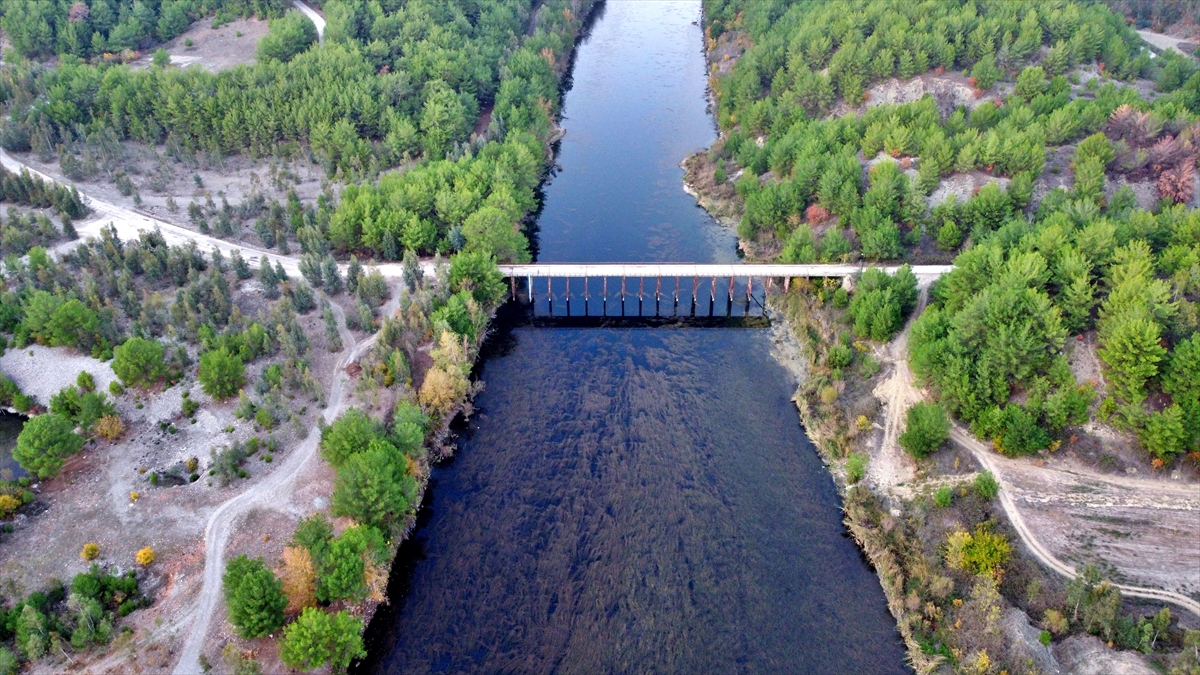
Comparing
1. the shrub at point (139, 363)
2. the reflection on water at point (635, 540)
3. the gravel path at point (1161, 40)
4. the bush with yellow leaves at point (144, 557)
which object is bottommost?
the reflection on water at point (635, 540)

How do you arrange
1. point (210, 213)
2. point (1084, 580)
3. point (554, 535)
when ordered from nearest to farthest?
point (1084, 580)
point (554, 535)
point (210, 213)

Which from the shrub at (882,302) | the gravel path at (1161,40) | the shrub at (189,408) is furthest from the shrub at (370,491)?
the gravel path at (1161,40)

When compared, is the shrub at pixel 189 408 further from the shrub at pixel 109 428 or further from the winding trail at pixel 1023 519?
the winding trail at pixel 1023 519

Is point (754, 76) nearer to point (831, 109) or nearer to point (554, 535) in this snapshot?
point (831, 109)

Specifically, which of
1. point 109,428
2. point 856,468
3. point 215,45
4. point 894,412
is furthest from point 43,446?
point 215,45

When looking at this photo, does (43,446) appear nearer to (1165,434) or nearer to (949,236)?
(1165,434)

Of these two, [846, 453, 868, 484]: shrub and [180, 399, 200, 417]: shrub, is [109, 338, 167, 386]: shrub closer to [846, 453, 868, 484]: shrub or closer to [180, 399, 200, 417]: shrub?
[180, 399, 200, 417]: shrub

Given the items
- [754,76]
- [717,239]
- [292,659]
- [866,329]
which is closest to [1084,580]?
[866,329]
